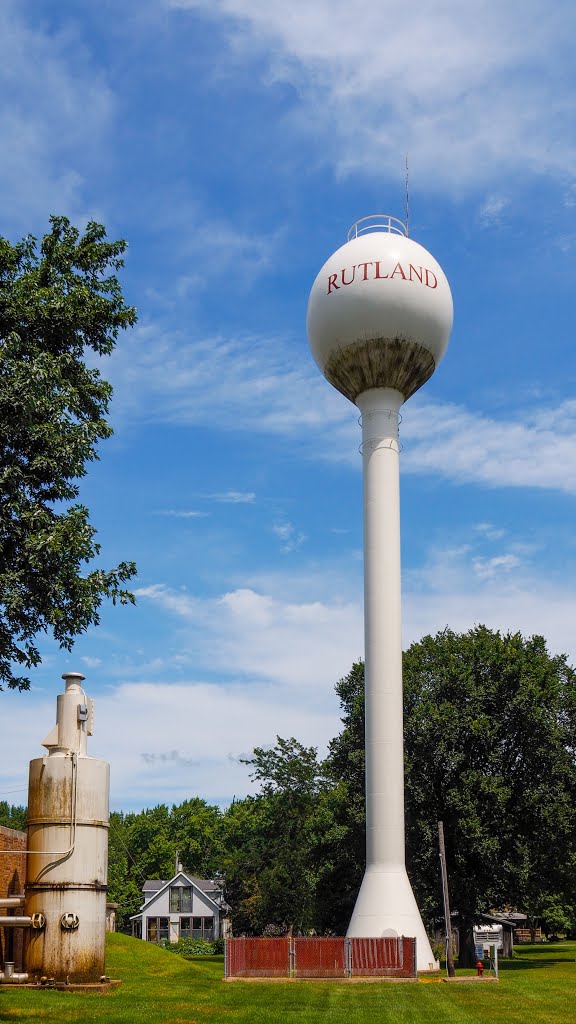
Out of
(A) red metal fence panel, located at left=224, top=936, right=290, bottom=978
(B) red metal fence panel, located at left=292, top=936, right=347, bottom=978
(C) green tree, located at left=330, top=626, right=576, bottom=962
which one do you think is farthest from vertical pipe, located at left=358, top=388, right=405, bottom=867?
(C) green tree, located at left=330, top=626, right=576, bottom=962

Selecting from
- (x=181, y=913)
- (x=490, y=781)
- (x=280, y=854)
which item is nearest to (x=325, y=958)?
(x=490, y=781)

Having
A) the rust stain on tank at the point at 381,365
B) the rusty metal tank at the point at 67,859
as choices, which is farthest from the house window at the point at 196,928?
the rusty metal tank at the point at 67,859

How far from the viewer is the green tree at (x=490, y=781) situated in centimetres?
4416

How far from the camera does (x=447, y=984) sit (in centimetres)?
3134

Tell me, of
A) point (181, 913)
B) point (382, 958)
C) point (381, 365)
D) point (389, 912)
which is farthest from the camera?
point (181, 913)

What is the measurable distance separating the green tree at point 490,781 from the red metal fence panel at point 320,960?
43.2 feet

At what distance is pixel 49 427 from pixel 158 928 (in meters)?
70.0

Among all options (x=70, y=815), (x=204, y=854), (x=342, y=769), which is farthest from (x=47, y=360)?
(x=204, y=854)

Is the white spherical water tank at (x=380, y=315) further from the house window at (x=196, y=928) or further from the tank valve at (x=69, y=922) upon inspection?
the house window at (x=196, y=928)

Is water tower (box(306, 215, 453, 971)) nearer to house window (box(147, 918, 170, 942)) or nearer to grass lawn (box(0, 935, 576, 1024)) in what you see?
grass lawn (box(0, 935, 576, 1024))

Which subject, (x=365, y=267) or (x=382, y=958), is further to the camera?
(x=365, y=267)

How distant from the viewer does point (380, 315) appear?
38.1 m

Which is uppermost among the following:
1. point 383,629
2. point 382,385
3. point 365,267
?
point 365,267

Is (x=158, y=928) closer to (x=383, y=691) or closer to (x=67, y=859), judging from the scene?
(x=383, y=691)
